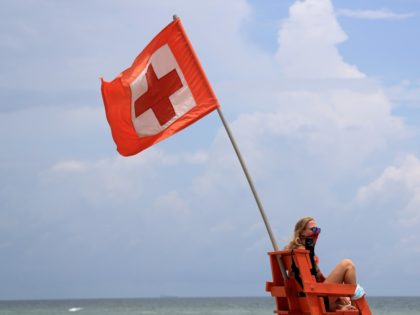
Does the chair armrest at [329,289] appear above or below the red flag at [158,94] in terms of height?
below

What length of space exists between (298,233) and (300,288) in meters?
0.56

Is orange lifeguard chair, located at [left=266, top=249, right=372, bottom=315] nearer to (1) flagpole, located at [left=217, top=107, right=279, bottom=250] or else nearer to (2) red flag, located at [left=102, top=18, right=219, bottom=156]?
(1) flagpole, located at [left=217, top=107, right=279, bottom=250]

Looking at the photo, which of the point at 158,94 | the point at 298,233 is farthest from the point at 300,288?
the point at 158,94

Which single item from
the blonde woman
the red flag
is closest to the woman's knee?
the blonde woman

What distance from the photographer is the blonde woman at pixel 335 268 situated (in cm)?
978

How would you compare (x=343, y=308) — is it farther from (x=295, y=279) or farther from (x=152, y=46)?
(x=152, y=46)

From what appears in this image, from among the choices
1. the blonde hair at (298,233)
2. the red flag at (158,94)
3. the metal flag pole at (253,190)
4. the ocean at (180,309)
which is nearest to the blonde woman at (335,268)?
the blonde hair at (298,233)

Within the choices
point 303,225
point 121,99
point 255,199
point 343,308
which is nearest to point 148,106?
point 121,99

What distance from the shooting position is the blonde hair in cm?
982

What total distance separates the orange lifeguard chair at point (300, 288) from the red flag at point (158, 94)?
2101mm

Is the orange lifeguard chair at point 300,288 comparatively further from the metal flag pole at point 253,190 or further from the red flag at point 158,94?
the red flag at point 158,94

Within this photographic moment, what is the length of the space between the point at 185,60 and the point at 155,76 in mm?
416

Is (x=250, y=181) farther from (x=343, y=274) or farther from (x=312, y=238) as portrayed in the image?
(x=343, y=274)

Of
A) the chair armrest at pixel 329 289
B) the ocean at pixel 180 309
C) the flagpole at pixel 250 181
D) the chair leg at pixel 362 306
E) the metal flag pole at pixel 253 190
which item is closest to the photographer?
the chair armrest at pixel 329 289
